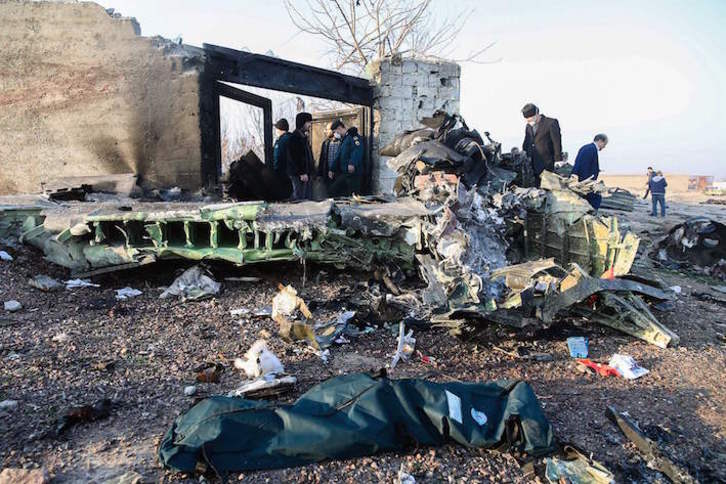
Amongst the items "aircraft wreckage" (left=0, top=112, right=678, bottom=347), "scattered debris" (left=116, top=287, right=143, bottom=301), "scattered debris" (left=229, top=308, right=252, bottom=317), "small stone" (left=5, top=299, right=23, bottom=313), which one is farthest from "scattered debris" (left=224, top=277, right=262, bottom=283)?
"small stone" (left=5, top=299, right=23, bottom=313)

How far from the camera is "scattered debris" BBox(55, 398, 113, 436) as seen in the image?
7.86 feet

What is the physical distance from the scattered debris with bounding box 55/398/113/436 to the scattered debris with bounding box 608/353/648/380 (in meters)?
3.36

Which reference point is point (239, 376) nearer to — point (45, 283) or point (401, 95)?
point (45, 283)

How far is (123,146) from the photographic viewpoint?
7043mm

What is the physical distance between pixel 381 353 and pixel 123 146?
5495 millimetres

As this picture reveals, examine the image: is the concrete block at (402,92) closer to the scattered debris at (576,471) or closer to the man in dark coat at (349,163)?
the man in dark coat at (349,163)

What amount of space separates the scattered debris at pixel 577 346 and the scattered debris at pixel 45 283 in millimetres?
4671

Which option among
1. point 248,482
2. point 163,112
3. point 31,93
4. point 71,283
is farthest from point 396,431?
point 31,93

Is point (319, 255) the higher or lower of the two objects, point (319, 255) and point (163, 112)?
the lower

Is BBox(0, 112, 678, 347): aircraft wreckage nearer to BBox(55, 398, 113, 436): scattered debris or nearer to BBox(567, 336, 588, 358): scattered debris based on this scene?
BBox(567, 336, 588, 358): scattered debris

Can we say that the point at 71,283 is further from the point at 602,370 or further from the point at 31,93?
the point at 602,370

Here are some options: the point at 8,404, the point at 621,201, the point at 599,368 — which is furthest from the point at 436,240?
the point at 8,404

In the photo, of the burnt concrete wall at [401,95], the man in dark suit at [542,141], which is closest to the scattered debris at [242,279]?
the man in dark suit at [542,141]

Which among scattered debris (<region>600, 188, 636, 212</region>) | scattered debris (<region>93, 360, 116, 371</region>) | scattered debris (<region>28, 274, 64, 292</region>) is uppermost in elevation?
scattered debris (<region>600, 188, 636, 212</region>)
